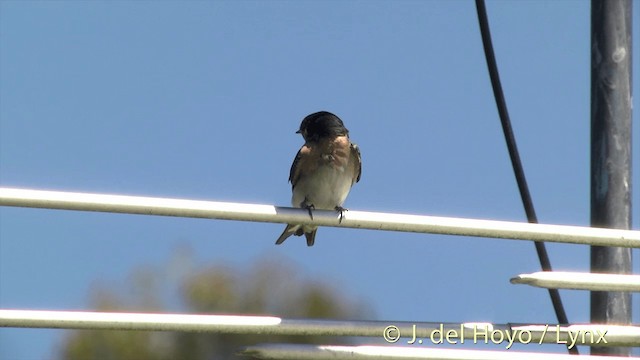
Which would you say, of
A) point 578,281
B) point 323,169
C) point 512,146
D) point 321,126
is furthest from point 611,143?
point 321,126

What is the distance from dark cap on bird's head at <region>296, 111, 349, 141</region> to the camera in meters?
9.11

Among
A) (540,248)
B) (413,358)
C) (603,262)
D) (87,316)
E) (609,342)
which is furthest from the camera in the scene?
(540,248)

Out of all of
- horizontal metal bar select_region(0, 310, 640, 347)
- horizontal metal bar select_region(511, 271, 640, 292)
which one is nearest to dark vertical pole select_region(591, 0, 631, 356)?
horizontal metal bar select_region(0, 310, 640, 347)

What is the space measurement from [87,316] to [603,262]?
2354 mm

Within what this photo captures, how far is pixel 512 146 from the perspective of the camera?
660 cm

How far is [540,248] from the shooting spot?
20.9 feet

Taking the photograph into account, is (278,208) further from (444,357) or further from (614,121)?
(614,121)

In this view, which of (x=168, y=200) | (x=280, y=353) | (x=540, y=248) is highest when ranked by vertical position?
(x=540, y=248)

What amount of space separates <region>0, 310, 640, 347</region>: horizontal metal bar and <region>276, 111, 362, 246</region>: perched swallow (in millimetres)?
3388

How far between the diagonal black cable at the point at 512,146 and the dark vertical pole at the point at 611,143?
1.23 feet

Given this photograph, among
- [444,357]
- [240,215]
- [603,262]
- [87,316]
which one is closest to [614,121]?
[603,262]

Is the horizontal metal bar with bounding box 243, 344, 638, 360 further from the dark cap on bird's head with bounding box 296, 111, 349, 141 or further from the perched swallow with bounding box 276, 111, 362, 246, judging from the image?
the dark cap on bird's head with bounding box 296, 111, 349, 141

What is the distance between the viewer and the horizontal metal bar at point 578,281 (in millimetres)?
5062

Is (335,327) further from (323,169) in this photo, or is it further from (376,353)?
(323,169)
